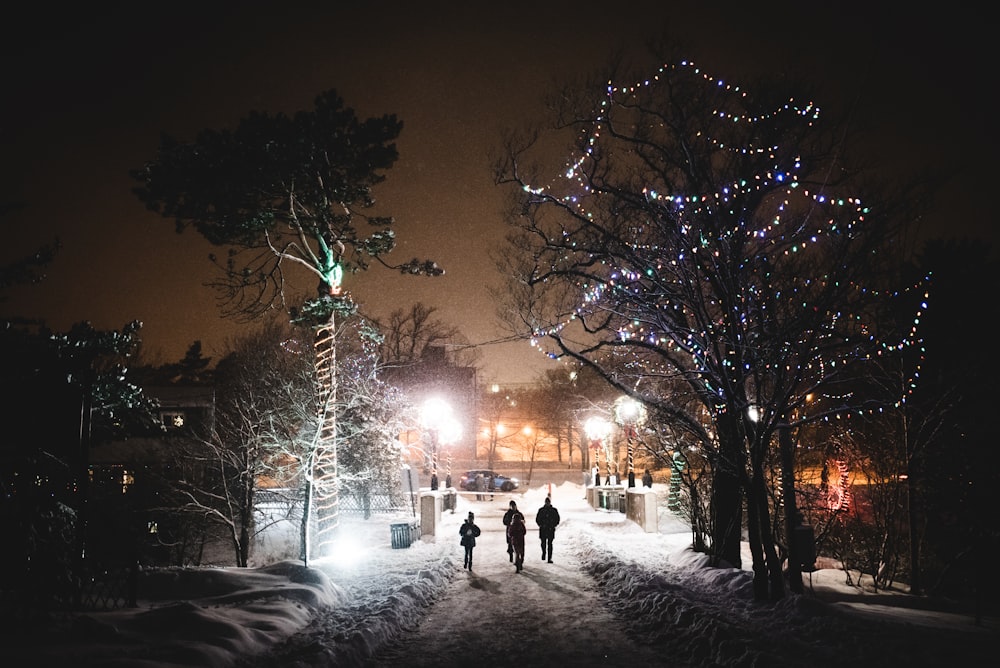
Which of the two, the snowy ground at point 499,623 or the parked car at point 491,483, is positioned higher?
the snowy ground at point 499,623

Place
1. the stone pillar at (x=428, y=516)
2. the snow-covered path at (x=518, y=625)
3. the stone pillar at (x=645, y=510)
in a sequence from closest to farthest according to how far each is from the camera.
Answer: the snow-covered path at (x=518, y=625) → the stone pillar at (x=428, y=516) → the stone pillar at (x=645, y=510)

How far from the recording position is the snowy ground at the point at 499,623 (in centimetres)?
707

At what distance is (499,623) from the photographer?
9.41 m

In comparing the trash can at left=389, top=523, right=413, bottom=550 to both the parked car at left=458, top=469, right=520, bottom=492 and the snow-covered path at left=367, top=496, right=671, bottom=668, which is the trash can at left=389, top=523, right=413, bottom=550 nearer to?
the snow-covered path at left=367, top=496, right=671, bottom=668

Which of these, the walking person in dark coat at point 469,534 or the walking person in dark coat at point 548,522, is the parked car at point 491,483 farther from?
the walking person in dark coat at point 469,534

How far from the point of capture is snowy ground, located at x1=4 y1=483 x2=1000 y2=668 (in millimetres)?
7066

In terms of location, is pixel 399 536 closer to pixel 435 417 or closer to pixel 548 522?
pixel 548 522

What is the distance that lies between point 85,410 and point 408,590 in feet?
21.1

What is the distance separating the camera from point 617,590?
11.4m

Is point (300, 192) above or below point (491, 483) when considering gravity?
above

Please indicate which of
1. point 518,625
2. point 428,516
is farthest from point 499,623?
point 428,516

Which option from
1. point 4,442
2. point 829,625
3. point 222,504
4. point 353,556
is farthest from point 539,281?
point 222,504

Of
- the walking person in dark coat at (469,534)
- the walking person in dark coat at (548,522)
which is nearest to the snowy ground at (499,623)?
the walking person in dark coat at (469,534)

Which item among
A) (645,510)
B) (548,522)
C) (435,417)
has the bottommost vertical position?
(645,510)
